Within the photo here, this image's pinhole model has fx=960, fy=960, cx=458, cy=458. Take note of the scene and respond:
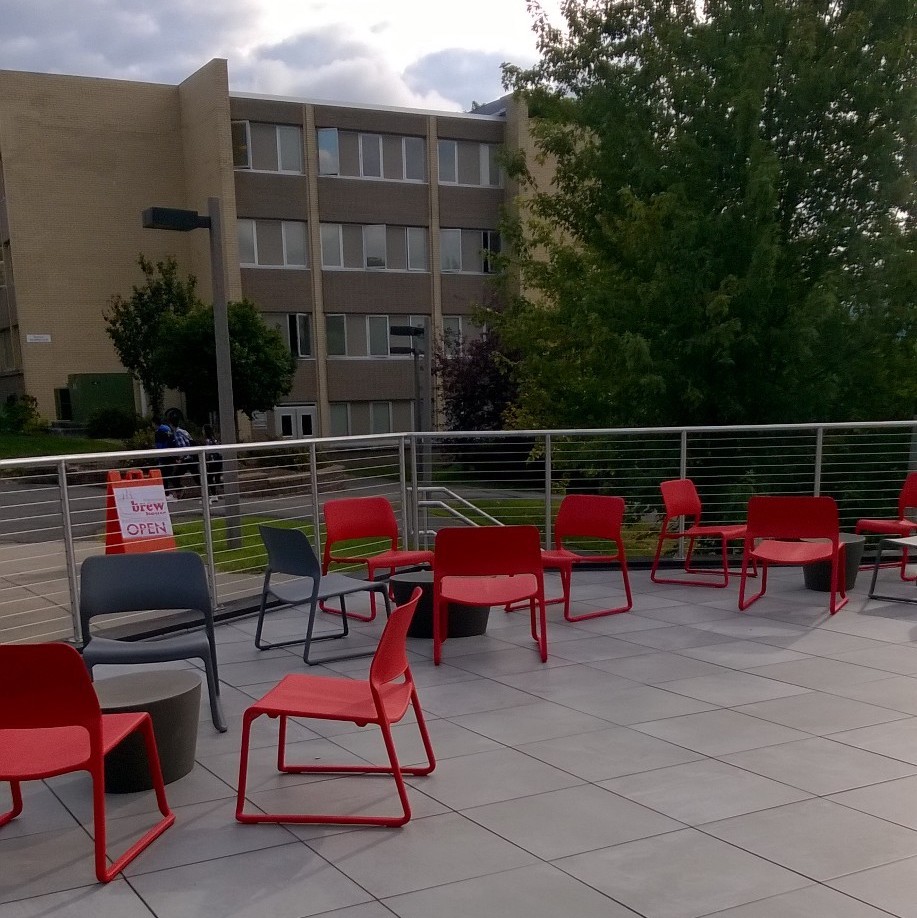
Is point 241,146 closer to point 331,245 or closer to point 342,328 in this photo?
point 331,245

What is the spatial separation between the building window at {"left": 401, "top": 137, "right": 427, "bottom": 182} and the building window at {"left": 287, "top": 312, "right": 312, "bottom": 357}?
6195mm

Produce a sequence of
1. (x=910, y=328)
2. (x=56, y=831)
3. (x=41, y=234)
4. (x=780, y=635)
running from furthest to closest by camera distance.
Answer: (x=41, y=234) → (x=910, y=328) → (x=780, y=635) → (x=56, y=831)

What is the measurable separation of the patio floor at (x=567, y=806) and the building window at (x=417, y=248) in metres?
29.5

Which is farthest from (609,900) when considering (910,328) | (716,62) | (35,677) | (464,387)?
(464,387)

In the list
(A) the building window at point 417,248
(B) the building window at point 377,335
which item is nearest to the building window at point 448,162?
(A) the building window at point 417,248

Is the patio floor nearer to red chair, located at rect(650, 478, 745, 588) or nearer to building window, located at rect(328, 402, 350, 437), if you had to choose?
red chair, located at rect(650, 478, 745, 588)

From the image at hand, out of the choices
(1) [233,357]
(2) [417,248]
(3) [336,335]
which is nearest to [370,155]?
(2) [417,248]

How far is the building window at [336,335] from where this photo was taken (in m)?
33.8

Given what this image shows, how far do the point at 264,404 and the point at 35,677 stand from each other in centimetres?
2617

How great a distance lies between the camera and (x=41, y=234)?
33938 mm

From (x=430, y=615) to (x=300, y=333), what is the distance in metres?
27.7

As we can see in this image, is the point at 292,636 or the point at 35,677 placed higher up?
the point at 35,677

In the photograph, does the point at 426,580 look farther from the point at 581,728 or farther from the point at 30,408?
the point at 30,408

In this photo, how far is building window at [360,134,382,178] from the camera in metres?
33.3
